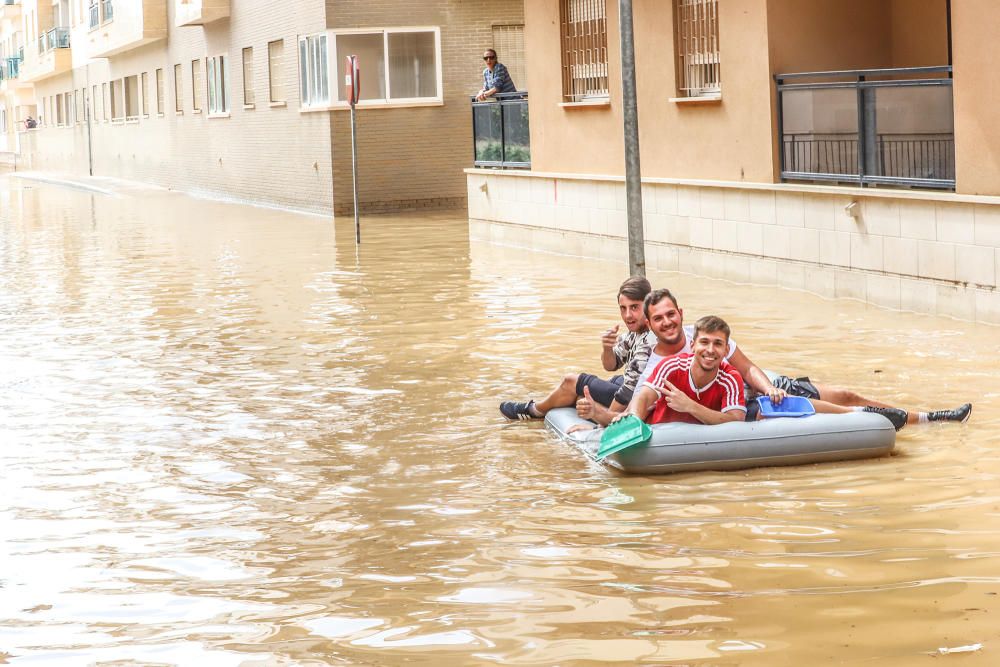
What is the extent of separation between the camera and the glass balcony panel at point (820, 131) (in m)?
14.7

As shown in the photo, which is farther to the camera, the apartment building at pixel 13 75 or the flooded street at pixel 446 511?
the apartment building at pixel 13 75

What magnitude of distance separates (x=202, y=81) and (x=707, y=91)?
25.0m

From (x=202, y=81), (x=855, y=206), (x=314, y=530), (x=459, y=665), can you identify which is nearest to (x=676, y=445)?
(x=314, y=530)

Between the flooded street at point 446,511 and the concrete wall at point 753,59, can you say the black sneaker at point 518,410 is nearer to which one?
the flooded street at point 446,511

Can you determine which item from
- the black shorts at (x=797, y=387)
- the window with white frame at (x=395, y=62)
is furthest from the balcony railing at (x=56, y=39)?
the black shorts at (x=797, y=387)

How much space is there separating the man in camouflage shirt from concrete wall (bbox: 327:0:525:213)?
21218mm

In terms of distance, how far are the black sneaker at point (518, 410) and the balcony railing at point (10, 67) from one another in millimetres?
70881

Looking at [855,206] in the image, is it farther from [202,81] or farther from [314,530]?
[202,81]

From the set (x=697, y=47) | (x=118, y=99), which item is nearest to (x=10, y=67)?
(x=118, y=99)

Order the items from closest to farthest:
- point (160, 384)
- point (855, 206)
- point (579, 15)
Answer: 1. point (160, 384)
2. point (855, 206)
3. point (579, 15)

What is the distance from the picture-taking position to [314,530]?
681cm

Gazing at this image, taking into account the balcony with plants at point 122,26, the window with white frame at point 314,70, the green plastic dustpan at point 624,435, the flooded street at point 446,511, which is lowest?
the flooded street at point 446,511

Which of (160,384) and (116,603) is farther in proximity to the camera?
(160,384)

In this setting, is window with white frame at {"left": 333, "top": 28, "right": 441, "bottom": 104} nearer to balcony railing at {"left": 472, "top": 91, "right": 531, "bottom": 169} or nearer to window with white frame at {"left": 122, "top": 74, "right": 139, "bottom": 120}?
balcony railing at {"left": 472, "top": 91, "right": 531, "bottom": 169}
